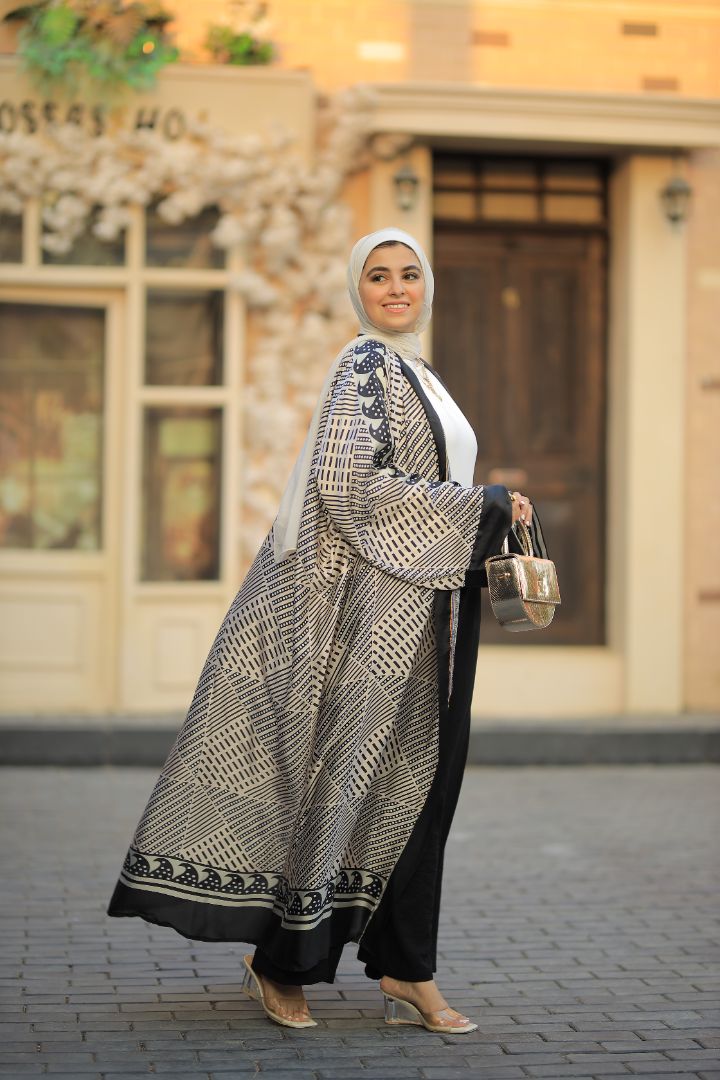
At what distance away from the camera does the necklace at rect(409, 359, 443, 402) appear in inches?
162

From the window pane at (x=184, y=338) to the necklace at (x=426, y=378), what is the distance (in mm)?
5512

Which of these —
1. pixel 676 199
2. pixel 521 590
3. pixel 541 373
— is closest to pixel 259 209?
pixel 541 373

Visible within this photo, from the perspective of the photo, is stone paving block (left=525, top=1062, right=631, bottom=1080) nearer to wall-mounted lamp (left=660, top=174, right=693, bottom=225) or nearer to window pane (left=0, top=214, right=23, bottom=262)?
window pane (left=0, top=214, right=23, bottom=262)

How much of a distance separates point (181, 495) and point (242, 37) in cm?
274

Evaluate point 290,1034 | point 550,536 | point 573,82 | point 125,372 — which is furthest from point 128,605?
point 290,1034

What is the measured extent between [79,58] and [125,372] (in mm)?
1800

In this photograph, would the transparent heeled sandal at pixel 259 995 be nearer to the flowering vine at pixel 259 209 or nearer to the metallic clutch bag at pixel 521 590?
the metallic clutch bag at pixel 521 590

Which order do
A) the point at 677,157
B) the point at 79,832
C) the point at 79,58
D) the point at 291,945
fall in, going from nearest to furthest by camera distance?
the point at 291,945, the point at 79,832, the point at 79,58, the point at 677,157

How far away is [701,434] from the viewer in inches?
394

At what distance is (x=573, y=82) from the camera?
9.94 meters

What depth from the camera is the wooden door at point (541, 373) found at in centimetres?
1008

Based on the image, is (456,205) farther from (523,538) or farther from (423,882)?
(423,882)

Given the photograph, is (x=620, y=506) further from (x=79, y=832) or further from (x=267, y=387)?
(x=79, y=832)

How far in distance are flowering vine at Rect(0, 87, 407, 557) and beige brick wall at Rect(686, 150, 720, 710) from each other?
6.51 ft
